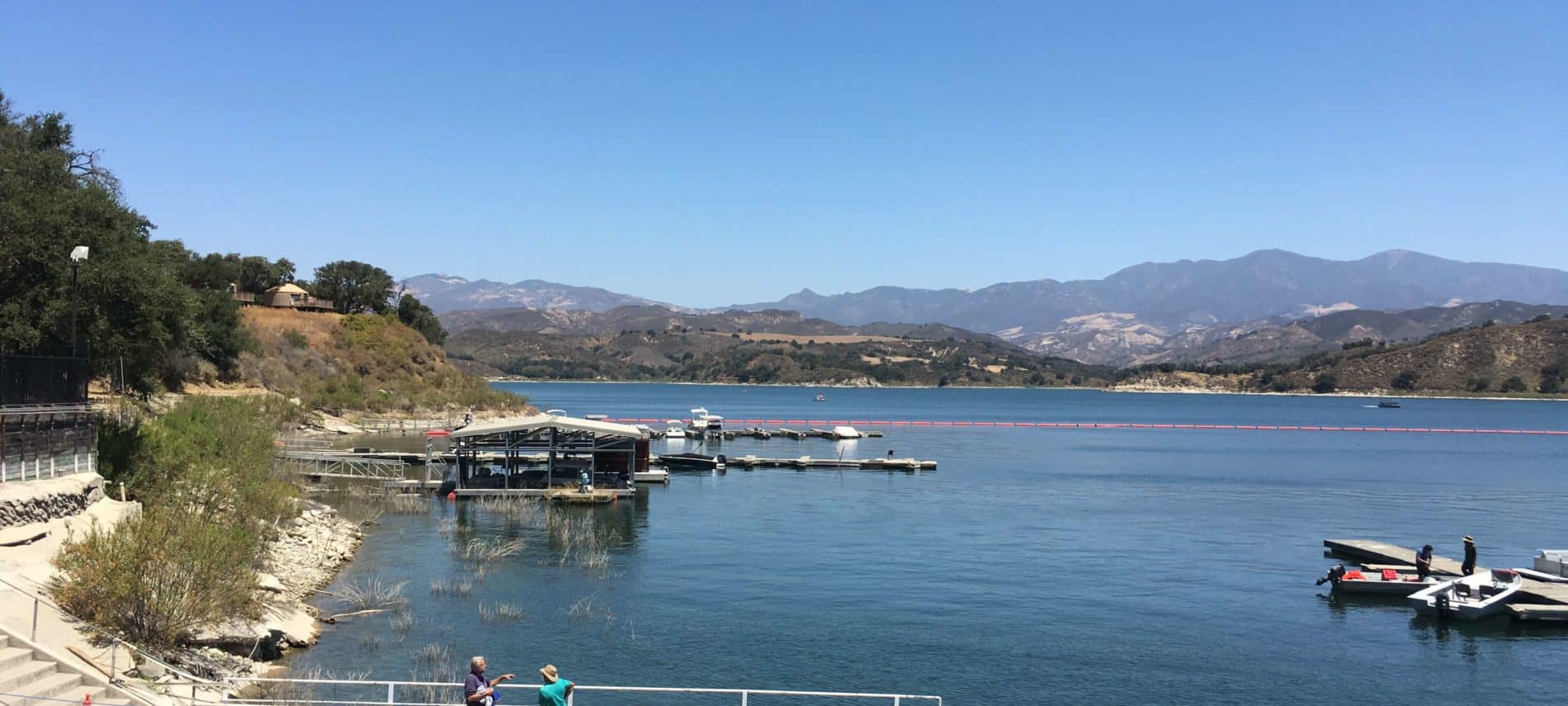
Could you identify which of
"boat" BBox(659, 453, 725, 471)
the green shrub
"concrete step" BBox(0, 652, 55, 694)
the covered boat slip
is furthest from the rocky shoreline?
the green shrub

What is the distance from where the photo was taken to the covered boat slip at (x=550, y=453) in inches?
1981

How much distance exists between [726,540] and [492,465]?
25177mm

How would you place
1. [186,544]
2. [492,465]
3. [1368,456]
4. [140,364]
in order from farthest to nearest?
1. [1368,456]
2. [492,465]
3. [140,364]
4. [186,544]

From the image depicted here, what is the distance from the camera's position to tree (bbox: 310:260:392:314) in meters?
121

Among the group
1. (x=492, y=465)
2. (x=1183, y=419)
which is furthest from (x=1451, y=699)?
(x=1183, y=419)

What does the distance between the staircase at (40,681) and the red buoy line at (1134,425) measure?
345 ft

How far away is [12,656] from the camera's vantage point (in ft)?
50.3

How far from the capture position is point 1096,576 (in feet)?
118

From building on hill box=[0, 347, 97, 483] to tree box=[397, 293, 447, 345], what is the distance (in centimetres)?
9996

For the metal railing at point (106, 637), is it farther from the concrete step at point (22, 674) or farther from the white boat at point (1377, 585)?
the white boat at point (1377, 585)

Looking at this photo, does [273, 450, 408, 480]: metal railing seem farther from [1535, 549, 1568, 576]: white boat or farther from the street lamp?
[1535, 549, 1568, 576]: white boat

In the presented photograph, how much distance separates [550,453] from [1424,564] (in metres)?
35.6

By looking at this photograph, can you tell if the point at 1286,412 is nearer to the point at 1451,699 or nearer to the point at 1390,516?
the point at 1390,516

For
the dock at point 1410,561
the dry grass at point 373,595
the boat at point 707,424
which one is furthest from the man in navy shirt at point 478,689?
the boat at point 707,424
